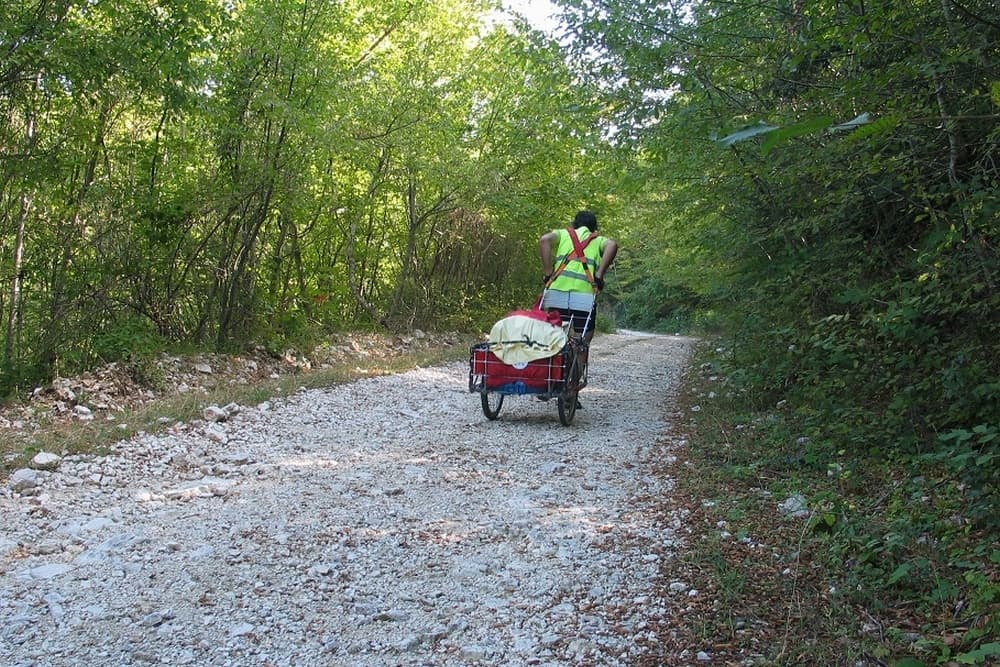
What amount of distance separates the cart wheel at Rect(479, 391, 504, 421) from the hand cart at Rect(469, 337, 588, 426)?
0.01 m

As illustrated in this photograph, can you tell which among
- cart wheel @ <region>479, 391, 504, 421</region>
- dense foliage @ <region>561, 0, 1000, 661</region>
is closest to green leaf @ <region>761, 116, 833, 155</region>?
dense foliage @ <region>561, 0, 1000, 661</region>

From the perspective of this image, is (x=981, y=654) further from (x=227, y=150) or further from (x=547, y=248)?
(x=227, y=150)

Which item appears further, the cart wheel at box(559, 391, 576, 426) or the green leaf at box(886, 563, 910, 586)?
the cart wheel at box(559, 391, 576, 426)

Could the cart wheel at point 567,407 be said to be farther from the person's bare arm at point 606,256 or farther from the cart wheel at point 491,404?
the person's bare arm at point 606,256

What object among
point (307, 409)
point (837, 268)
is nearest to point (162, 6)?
point (307, 409)

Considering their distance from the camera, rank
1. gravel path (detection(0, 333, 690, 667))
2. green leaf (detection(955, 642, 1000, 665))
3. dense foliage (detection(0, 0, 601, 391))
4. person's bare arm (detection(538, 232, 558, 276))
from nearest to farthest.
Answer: green leaf (detection(955, 642, 1000, 665)) → gravel path (detection(0, 333, 690, 667)) → dense foliage (detection(0, 0, 601, 391)) → person's bare arm (detection(538, 232, 558, 276))

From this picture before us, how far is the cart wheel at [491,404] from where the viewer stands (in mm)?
7691

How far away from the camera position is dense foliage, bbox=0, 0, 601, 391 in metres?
7.85

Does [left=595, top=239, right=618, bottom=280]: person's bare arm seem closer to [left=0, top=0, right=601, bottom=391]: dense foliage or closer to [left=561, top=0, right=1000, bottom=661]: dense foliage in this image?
[left=561, top=0, right=1000, bottom=661]: dense foliage

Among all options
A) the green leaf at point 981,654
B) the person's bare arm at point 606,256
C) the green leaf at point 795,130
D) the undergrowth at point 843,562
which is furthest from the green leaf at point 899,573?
the person's bare arm at point 606,256

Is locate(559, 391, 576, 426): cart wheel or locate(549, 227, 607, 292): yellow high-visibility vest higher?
locate(549, 227, 607, 292): yellow high-visibility vest

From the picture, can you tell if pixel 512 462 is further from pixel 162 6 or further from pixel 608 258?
pixel 162 6

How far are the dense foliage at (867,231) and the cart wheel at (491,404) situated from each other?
2572mm

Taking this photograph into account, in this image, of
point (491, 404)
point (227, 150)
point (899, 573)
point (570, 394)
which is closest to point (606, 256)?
point (570, 394)
